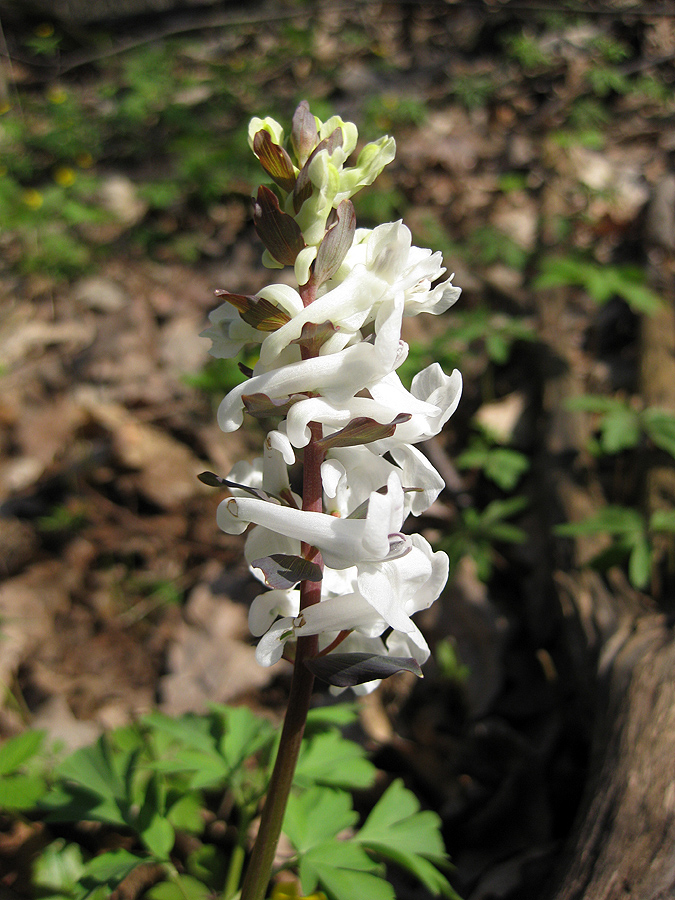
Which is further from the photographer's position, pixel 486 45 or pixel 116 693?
pixel 486 45

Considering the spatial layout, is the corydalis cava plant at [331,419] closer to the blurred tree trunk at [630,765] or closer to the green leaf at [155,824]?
the green leaf at [155,824]

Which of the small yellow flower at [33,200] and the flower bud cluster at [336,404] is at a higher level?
the flower bud cluster at [336,404]

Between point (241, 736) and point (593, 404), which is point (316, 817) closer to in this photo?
point (241, 736)

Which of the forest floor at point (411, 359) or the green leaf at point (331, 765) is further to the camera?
the forest floor at point (411, 359)

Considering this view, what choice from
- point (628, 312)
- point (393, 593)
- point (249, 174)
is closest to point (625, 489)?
point (628, 312)

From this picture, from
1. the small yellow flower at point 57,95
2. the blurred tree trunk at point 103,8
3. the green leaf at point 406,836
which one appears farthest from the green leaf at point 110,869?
the blurred tree trunk at point 103,8

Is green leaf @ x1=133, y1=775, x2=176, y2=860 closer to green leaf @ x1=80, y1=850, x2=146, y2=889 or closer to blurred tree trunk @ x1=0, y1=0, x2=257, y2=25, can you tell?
green leaf @ x1=80, y1=850, x2=146, y2=889

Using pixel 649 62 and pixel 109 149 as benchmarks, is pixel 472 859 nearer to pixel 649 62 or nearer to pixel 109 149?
pixel 649 62
